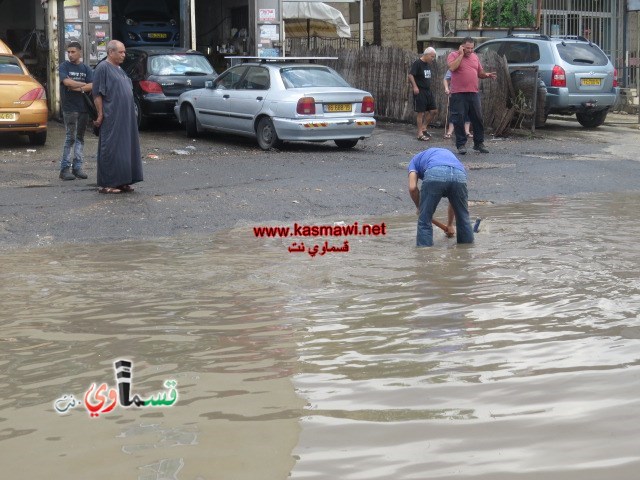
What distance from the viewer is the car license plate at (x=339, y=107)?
1638cm

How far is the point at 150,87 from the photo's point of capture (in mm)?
19234

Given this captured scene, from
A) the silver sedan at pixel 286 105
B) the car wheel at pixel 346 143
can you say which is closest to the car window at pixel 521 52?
the silver sedan at pixel 286 105

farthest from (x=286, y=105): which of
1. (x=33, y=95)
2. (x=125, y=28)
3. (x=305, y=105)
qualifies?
(x=125, y=28)

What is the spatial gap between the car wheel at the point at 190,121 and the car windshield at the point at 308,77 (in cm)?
230

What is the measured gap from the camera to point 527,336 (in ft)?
20.8

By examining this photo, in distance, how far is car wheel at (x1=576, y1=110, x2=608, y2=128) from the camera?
21172mm

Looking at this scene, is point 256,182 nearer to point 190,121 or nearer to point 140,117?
point 190,121

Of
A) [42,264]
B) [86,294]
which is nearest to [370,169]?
[42,264]

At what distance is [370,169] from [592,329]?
27.3 ft

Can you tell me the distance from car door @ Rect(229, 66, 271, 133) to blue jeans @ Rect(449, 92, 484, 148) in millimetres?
2869

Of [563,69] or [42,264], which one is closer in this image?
[42,264]

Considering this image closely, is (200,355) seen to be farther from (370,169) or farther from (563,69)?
(563,69)

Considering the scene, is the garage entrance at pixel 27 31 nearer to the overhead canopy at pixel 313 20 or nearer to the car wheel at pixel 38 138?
the overhead canopy at pixel 313 20

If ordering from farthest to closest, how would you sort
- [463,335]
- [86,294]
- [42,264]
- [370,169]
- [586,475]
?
[370,169]
[42,264]
[86,294]
[463,335]
[586,475]
